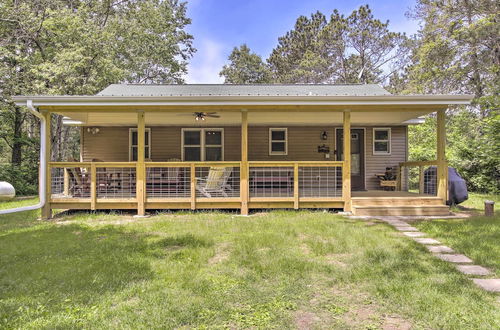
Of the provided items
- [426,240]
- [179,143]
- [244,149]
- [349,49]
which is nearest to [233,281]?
[426,240]

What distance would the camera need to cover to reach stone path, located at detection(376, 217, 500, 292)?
10.7ft

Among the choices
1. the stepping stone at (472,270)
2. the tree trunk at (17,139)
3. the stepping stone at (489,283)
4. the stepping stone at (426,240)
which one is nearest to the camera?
the stepping stone at (489,283)

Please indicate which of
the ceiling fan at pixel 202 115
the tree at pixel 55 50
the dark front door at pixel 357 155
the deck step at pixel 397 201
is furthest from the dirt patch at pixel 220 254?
the tree at pixel 55 50

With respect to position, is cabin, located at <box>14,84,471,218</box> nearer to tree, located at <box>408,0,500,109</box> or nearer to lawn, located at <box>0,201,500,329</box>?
lawn, located at <box>0,201,500,329</box>

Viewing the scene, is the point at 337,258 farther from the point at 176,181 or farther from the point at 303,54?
the point at 303,54

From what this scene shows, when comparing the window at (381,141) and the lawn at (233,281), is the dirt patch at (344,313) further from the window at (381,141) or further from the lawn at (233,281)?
the window at (381,141)

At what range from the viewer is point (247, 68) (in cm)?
2908

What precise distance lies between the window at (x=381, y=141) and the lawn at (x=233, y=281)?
550cm

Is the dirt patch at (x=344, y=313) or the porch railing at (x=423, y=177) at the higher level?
the porch railing at (x=423, y=177)

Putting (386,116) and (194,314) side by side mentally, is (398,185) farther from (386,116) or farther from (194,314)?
(194,314)

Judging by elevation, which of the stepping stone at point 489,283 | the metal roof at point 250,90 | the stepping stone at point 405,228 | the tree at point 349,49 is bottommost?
the stepping stone at point 489,283

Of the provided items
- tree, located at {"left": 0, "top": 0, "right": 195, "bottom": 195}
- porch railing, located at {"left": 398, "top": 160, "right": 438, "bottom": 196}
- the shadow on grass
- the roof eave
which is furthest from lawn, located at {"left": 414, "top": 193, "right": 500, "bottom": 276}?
tree, located at {"left": 0, "top": 0, "right": 195, "bottom": 195}

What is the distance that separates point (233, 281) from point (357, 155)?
8.20 meters

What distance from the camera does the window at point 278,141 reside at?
416 inches
